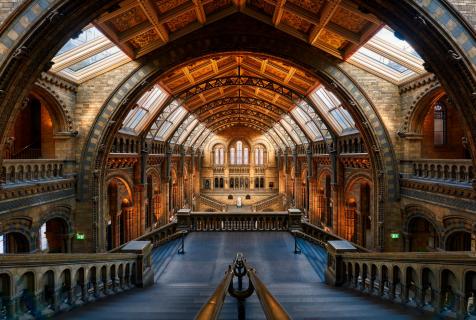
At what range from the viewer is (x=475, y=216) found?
9.55 meters

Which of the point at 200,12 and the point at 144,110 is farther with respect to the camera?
the point at 144,110

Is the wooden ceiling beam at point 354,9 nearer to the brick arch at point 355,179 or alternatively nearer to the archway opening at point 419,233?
the archway opening at point 419,233

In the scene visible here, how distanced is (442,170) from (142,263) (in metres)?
9.15

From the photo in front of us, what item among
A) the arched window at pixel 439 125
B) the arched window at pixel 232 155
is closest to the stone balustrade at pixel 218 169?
the arched window at pixel 232 155

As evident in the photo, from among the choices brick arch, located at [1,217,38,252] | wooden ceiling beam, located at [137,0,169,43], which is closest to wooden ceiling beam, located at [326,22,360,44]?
wooden ceiling beam, located at [137,0,169,43]

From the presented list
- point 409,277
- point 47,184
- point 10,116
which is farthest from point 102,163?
point 409,277

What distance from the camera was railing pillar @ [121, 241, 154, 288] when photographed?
8.24m

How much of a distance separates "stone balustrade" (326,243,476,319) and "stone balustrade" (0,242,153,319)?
4.82 meters

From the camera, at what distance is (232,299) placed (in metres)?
6.01

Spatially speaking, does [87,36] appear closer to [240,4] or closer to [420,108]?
[240,4]

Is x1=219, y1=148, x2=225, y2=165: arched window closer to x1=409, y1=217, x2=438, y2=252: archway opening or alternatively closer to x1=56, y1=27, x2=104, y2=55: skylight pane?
x1=409, y1=217, x2=438, y2=252: archway opening

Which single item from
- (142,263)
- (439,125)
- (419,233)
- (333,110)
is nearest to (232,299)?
(142,263)

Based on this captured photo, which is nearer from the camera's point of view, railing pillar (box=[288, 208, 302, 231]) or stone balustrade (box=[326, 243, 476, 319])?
stone balustrade (box=[326, 243, 476, 319])

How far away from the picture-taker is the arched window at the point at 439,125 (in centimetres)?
1456
